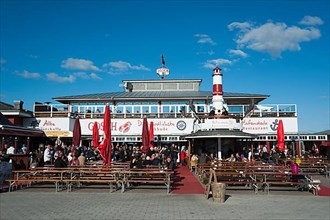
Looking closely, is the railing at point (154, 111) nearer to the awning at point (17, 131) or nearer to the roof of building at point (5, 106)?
the awning at point (17, 131)

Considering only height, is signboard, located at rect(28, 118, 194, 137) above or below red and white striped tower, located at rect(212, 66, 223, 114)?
below

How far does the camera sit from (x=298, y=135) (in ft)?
94.3

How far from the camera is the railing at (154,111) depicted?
2942cm

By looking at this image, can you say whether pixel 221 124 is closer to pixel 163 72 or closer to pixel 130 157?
pixel 130 157

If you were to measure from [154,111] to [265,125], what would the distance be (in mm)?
10496

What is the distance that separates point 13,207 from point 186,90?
2889 cm

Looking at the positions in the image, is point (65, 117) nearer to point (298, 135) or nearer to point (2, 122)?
point (2, 122)

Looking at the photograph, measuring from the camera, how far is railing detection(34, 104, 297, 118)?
1158 inches

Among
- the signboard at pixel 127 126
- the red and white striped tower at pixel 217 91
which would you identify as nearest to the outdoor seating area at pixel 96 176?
the red and white striped tower at pixel 217 91

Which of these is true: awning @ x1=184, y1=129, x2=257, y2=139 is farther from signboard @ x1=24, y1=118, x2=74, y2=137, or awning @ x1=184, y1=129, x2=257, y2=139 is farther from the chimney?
the chimney

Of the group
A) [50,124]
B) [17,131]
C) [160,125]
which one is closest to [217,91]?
[160,125]

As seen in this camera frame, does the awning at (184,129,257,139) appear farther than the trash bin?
Yes

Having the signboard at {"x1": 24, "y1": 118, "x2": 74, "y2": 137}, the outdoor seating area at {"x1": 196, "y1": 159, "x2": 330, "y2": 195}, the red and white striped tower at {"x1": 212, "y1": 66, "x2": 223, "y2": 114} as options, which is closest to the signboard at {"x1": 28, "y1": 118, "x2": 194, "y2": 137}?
the signboard at {"x1": 24, "y1": 118, "x2": 74, "y2": 137}

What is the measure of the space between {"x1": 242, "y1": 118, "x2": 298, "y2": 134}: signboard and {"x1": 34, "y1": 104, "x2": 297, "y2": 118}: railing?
49cm
